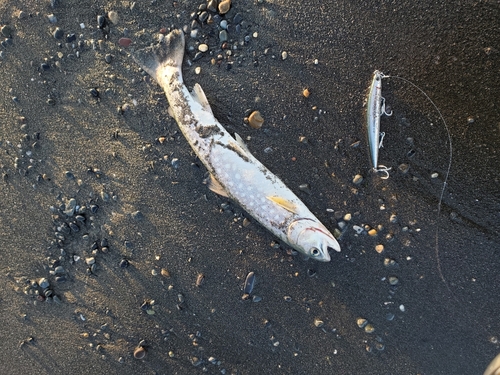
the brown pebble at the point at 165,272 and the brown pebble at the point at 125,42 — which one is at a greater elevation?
the brown pebble at the point at 125,42

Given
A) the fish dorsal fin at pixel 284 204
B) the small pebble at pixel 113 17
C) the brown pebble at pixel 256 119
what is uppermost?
the small pebble at pixel 113 17

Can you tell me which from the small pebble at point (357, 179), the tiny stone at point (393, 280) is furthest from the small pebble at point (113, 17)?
the tiny stone at point (393, 280)

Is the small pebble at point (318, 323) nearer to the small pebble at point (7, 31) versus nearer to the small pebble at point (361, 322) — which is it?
the small pebble at point (361, 322)

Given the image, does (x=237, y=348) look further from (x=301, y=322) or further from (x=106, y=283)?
(x=106, y=283)

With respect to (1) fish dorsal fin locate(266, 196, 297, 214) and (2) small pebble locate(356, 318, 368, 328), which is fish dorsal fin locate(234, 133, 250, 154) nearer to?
(1) fish dorsal fin locate(266, 196, 297, 214)

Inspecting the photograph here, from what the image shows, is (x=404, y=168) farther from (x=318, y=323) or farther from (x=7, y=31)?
(x=7, y=31)

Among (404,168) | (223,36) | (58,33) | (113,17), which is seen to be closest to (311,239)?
(404,168)

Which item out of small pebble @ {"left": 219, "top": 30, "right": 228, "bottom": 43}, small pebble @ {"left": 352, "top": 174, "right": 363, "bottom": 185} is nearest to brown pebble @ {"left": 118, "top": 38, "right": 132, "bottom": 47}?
small pebble @ {"left": 219, "top": 30, "right": 228, "bottom": 43}

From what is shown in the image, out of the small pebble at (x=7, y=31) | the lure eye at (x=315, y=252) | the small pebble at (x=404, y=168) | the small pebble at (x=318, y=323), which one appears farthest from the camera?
the small pebble at (x=7, y=31)
